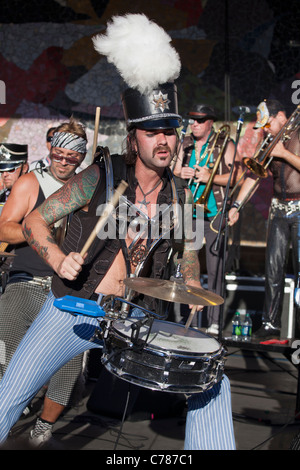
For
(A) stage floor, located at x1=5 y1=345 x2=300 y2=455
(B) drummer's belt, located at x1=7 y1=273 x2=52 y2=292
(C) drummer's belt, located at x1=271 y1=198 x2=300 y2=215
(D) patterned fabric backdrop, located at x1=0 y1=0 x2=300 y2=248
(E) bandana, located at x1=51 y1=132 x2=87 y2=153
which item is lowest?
(A) stage floor, located at x1=5 y1=345 x2=300 y2=455

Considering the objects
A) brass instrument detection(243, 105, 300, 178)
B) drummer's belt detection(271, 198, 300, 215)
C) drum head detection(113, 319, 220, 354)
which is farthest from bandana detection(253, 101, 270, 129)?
drum head detection(113, 319, 220, 354)

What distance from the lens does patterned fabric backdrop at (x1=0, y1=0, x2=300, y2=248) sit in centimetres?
880

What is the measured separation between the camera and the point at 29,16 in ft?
31.4

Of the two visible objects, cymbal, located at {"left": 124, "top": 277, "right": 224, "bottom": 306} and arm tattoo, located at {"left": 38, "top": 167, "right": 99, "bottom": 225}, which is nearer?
cymbal, located at {"left": 124, "top": 277, "right": 224, "bottom": 306}

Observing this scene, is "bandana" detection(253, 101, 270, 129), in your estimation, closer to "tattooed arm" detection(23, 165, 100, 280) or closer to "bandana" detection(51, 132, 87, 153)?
"bandana" detection(51, 132, 87, 153)

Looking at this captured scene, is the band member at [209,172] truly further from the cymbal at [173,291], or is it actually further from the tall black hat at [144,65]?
the cymbal at [173,291]

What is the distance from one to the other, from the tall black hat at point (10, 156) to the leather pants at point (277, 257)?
2.31m

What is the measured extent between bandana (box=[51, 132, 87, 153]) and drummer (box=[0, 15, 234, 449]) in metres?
1.39

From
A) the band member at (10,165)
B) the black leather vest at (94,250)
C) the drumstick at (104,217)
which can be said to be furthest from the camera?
the band member at (10,165)

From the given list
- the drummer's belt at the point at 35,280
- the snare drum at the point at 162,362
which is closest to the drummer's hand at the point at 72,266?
the snare drum at the point at 162,362

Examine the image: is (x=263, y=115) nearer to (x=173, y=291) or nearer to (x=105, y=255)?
(x=105, y=255)

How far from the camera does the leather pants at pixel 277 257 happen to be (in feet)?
17.8

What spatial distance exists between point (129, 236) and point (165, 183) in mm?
379

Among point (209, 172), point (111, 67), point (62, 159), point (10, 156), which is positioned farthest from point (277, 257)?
point (111, 67)
